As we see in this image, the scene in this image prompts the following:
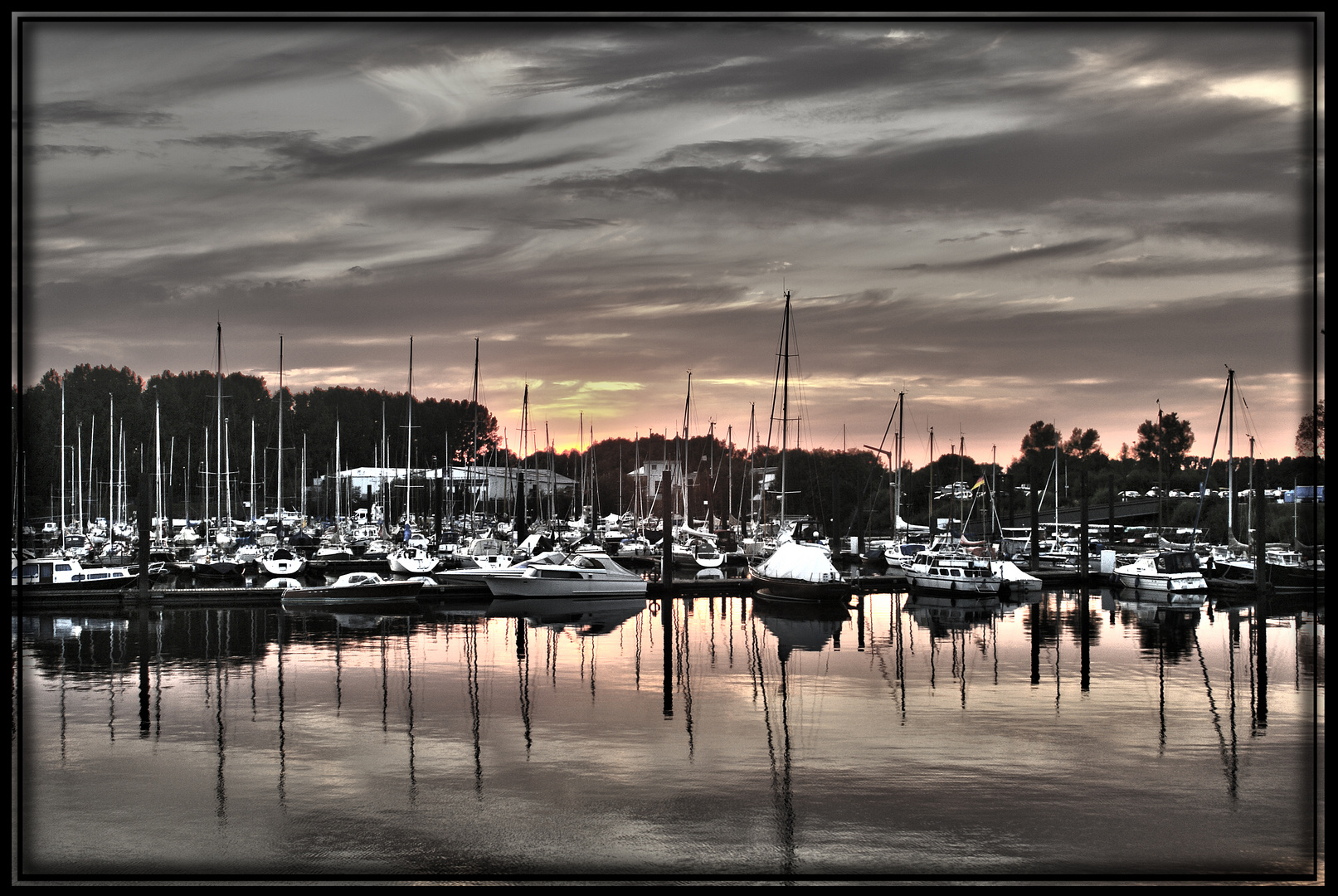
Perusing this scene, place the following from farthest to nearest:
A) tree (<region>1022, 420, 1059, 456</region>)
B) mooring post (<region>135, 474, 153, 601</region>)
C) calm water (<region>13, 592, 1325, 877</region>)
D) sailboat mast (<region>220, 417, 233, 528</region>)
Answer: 1. tree (<region>1022, 420, 1059, 456</region>)
2. sailboat mast (<region>220, 417, 233, 528</region>)
3. mooring post (<region>135, 474, 153, 601</region>)
4. calm water (<region>13, 592, 1325, 877</region>)

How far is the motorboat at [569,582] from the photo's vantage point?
6506 centimetres

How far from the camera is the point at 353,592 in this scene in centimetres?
6238

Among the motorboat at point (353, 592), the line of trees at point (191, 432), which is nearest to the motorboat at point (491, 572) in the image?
the motorboat at point (353, 592)

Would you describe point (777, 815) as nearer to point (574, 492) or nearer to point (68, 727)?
point (68, 727)

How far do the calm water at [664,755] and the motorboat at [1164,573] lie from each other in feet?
67.0

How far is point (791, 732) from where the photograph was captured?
95.0 ft

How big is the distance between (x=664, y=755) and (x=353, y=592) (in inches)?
1608

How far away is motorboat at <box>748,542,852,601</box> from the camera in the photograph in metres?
60.6

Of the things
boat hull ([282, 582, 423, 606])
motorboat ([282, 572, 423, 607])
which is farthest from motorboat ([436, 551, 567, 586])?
boat hull ([282, 582, 423, 606])

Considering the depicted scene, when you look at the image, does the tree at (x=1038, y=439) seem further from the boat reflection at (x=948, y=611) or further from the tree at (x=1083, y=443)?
the boat reflection at (x=948, y=611)

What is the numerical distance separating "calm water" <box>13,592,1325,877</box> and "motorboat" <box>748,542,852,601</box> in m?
10.2

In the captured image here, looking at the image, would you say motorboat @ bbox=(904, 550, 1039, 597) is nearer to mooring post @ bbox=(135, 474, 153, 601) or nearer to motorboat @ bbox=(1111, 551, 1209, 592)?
motorboat @ bbox=(1111, 551, 1209, 592)

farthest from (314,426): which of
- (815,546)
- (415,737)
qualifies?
(415,737)

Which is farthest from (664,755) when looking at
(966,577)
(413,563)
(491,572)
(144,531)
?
(413,563)
